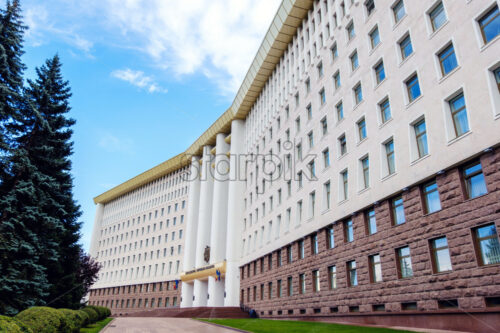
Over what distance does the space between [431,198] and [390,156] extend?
4473mm

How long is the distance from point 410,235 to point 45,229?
64.6 feet

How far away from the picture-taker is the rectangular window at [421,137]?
19375 millimetres

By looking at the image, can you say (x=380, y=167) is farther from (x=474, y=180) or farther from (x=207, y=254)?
(x=207, y=254)

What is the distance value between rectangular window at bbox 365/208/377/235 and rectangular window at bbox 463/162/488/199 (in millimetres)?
6340

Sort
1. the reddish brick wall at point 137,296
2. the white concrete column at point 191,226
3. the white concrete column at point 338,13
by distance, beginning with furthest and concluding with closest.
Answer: the reddish brick wall at point 137,296 → the white concrete column at point 191,226 → the white concrete column at point 338,13

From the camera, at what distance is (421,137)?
64.9 ft

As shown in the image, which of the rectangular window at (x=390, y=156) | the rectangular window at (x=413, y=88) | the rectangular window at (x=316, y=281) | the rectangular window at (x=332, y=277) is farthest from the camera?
the rectangular window at (x=316, y=281)

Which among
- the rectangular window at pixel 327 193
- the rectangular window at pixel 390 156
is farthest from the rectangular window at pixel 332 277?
the rectangular window at pixel 390 156

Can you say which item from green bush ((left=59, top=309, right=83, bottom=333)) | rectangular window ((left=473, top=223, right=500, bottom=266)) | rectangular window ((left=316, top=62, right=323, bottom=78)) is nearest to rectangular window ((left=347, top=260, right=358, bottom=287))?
rectangular window ((left=473, top=223, right=500, bottom=266))

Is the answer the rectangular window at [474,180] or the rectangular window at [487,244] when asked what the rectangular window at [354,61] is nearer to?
the rectangular window at [474,180]

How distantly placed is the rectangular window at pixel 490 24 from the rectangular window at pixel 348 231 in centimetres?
1273

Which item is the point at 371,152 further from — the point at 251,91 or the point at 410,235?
the point at 251,91

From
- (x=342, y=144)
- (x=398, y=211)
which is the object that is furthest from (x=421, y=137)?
(x=342, y=144)

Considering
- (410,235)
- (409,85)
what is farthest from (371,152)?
(410,235)
